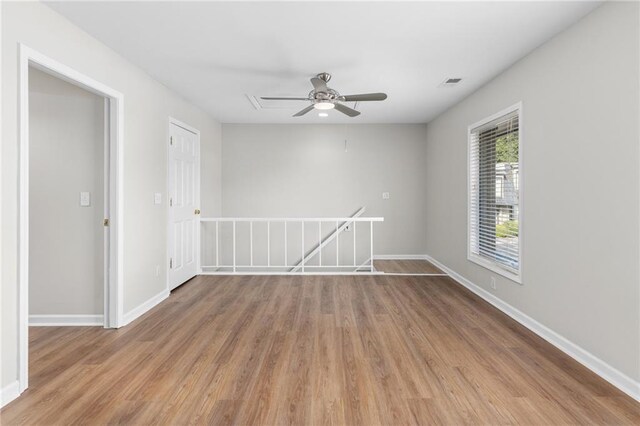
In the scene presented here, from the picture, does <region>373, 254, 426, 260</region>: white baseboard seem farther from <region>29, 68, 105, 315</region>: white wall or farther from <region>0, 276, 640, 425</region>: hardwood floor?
<region>29, 68, 105, 315</region>: white wall

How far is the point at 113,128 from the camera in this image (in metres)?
3.11

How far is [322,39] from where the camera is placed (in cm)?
278

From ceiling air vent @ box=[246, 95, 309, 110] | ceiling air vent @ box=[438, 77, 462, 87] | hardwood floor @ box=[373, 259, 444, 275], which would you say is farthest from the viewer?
hardwood floor @ box=[373, 259, 444, 275]

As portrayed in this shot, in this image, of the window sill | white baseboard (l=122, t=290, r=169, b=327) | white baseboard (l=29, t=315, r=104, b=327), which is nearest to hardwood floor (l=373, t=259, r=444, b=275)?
the window sill

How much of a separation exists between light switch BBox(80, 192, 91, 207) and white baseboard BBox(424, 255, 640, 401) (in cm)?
428

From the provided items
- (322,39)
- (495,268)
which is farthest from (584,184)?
(322,39)

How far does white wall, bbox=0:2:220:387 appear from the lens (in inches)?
79.3

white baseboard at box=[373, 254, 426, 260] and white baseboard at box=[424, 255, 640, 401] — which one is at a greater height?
white baseboard at box=[373, 254, 426, 260]

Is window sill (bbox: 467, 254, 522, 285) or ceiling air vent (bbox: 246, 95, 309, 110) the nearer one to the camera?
window sill (bbox: 467, 254, 522, 285)

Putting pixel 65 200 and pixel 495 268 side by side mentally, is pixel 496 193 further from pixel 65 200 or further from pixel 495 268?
pixel 65 200

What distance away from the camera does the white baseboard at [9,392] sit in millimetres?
1949

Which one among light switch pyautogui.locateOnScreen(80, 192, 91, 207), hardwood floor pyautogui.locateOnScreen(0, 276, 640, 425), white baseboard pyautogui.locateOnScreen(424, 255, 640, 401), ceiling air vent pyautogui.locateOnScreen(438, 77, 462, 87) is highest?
ceiling air vent pyautogui.locateOnScreen(438, 77, 462, 87)

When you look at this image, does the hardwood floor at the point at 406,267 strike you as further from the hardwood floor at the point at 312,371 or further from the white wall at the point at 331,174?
the hardwood floor at the point at 312,371

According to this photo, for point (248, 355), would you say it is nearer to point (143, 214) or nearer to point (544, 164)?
point (143, 214)
